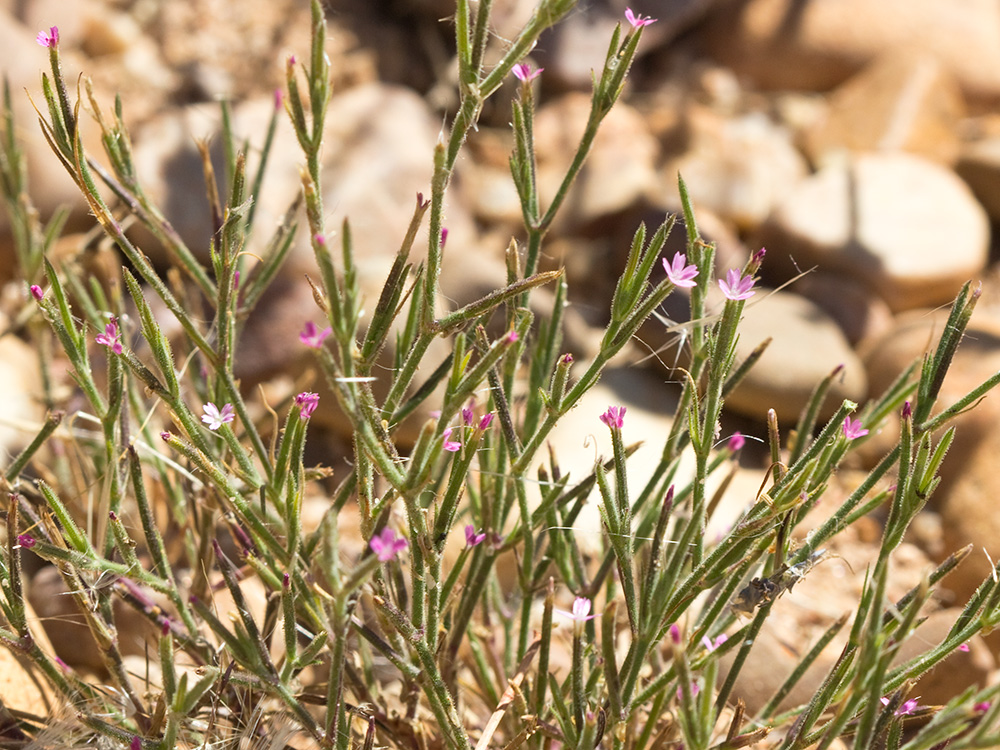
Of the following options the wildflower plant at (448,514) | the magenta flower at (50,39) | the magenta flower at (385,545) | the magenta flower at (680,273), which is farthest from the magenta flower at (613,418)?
the magenta flower at (50,39)

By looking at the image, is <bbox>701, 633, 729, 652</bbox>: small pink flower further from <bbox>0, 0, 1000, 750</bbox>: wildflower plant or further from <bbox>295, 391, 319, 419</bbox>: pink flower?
<bbox>295, 391, 319, 419</bbox>: pink flower

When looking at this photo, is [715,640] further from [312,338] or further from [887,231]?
[887,231]

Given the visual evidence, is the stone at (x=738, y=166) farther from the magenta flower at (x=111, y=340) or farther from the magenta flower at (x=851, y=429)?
the magenta flower at (x=111, y=340)

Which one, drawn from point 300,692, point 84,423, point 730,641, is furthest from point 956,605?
point 84,423

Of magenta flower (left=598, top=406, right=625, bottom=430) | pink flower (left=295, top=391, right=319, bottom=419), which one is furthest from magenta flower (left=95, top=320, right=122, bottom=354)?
magenta flower (left=598, top=406, right=625, bottom=430)

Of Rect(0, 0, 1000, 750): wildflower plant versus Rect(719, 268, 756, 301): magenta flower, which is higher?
Rect(719, 268, 756, 301): magenta flower

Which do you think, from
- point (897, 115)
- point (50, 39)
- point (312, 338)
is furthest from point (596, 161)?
point (312, 338)
